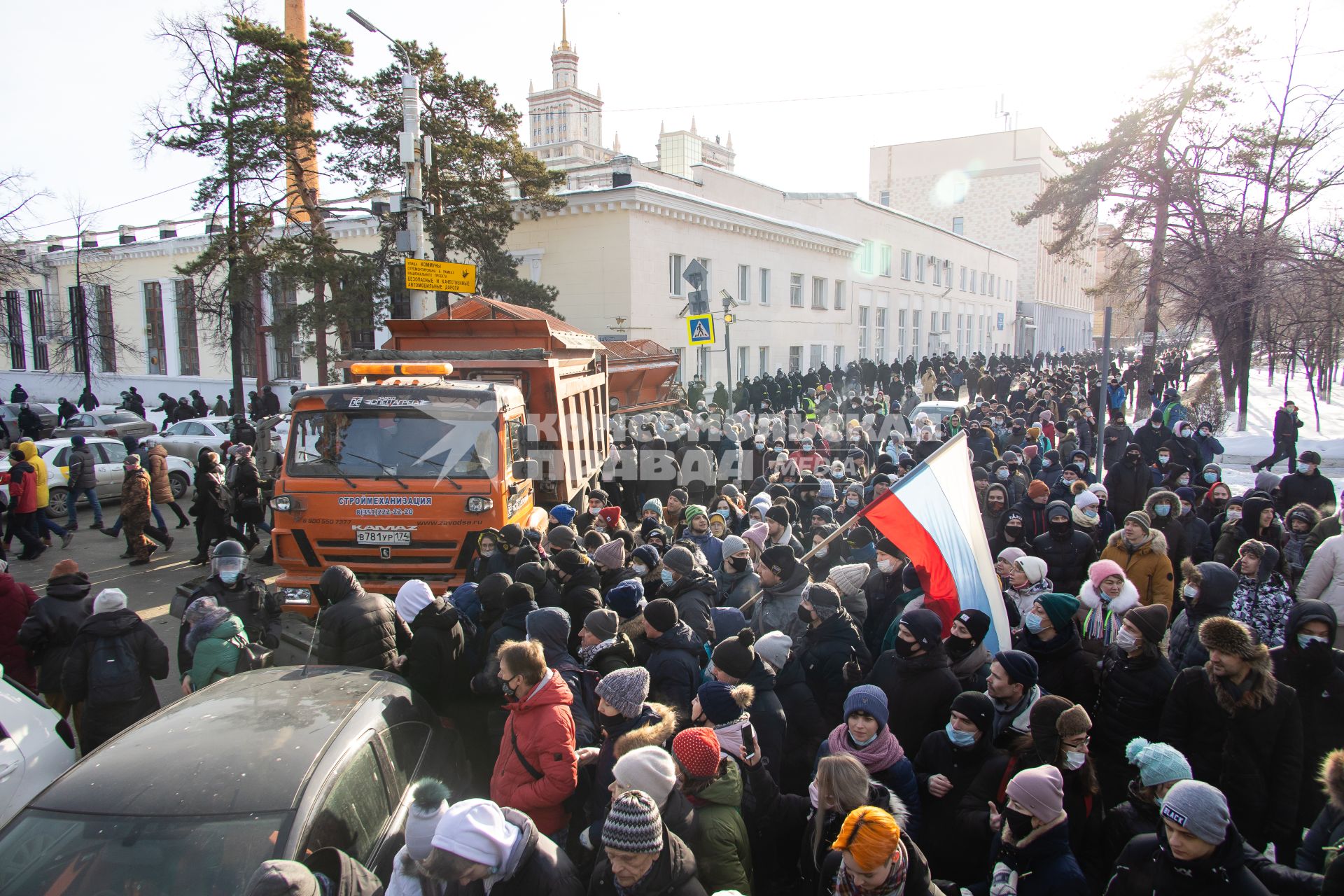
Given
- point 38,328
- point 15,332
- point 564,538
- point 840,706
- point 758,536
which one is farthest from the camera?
point 15,332

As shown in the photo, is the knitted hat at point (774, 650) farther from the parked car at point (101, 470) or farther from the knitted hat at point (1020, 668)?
the parked car at point (101, 470)

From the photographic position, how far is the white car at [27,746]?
3770 mm

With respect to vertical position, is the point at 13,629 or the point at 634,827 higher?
the point at 634,827

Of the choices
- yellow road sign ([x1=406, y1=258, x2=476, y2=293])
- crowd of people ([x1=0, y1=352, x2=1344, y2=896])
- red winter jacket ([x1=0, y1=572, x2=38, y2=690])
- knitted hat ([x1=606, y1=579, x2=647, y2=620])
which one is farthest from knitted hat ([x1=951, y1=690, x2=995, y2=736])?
yellow road sign ([x1=406, y1=258, x2=476, y2=293])

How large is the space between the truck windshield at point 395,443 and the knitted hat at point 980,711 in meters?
4.98

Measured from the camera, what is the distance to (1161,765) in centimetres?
309

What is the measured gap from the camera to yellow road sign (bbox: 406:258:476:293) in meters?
13.7

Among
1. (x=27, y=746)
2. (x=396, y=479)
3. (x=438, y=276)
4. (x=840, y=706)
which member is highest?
(x=438, y=276)

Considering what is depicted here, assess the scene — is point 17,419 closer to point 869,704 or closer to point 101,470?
point 101,470

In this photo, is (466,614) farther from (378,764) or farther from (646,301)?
(646,301)

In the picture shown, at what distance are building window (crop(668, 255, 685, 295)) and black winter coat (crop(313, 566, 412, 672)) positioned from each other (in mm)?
22807

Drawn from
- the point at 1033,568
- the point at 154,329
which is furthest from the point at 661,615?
the point at 154,329

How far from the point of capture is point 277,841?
8.98ft

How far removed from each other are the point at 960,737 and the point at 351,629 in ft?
11.1
